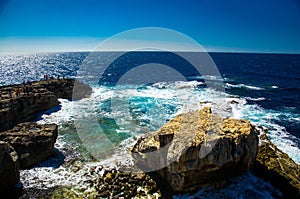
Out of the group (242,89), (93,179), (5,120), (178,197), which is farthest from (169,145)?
(242,89)

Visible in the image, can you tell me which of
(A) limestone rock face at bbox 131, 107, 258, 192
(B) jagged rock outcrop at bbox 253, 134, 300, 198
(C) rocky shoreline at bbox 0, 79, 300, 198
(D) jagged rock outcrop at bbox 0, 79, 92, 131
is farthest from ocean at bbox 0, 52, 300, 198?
(D) jagged rock outcrop at bbox 0, 79, 92, 131

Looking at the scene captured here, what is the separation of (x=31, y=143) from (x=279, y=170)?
73.0ft

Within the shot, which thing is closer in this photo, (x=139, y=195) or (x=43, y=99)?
(x=139, y=195)

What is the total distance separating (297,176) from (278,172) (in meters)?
1.59

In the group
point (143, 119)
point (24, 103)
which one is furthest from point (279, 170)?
point (24, 103)

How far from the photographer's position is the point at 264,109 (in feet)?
135

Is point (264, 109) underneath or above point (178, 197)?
above

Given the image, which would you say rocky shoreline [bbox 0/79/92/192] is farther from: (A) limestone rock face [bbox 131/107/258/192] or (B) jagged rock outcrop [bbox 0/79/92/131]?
(A) limestone rock face [bbox 131/107/258/192]

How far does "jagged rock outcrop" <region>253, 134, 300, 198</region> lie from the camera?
55.9ft

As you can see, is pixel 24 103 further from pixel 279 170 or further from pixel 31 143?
pixel 279 170

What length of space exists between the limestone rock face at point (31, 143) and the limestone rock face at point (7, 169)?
2.96 metres

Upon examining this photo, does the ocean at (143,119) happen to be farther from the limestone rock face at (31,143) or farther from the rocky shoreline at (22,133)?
the rocky shoreline at (22,133)

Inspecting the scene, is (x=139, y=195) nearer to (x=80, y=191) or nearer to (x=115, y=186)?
(x=115, y=186)

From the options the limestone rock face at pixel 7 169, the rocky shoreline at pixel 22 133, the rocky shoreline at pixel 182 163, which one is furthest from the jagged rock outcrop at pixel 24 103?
the limestone rock face at pixel 7 169
